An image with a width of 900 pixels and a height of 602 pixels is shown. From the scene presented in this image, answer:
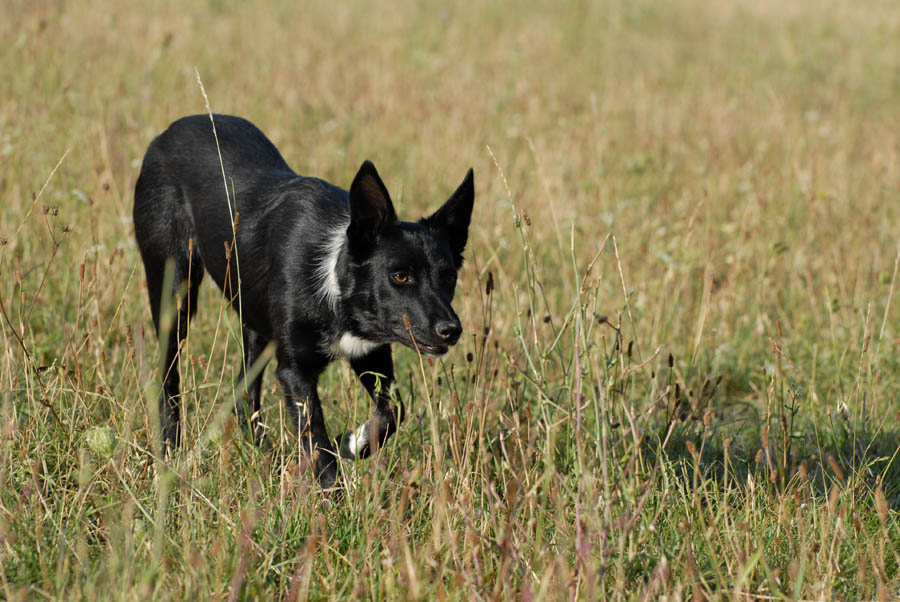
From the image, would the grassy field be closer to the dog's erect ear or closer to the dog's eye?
the dog's eye

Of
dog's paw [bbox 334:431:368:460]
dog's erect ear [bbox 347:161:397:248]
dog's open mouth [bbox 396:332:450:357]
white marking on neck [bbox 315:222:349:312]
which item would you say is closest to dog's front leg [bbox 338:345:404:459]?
dog's paw [bbox 334:431:368:460]

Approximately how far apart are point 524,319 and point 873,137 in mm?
5516

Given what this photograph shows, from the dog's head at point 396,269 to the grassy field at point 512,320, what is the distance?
180 millimetres

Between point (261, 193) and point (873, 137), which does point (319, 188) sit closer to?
point (261, 193)

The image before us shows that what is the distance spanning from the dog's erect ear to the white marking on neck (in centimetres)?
14

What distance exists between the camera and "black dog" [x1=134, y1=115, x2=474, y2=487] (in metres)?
3.07

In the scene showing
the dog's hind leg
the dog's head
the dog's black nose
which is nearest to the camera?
the dog's black nose

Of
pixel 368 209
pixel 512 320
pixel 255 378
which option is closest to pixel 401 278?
pixel 368 209

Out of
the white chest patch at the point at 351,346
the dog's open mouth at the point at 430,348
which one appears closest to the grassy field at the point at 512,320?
the dog's open mouth at the point at 430,348

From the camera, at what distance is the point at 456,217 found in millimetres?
3244

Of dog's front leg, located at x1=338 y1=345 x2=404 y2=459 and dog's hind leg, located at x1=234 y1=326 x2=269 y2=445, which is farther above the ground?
dog's front leg, located at x1=338 y1=345 x2=404 y2=459

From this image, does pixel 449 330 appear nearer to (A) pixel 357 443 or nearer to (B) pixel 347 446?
(A) pixel 357 443

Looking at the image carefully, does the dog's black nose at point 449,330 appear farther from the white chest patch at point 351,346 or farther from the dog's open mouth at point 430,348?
the white chest patch at point 351,346

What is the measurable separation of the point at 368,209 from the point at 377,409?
27.8 inches
